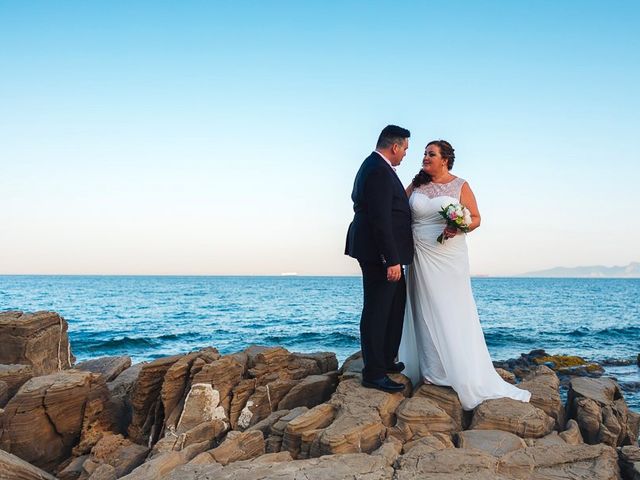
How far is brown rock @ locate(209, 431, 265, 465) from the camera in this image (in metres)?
5.07

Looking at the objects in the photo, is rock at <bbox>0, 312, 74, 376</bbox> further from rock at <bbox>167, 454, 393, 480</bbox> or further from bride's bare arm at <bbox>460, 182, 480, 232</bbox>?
bride's bare arm at <bbox>460, 182, 480, 232</bbox>

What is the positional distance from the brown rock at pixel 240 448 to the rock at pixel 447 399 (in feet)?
6.44

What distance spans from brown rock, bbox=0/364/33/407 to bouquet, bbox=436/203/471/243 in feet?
21.9

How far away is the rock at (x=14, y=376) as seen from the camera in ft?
25.7

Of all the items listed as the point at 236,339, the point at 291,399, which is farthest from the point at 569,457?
the point at 236,339

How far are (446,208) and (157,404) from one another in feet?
15.6

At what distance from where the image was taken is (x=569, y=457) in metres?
4.71

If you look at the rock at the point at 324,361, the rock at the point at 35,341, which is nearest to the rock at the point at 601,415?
the rock at the point at 324,361

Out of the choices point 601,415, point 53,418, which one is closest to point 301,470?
point 601,415

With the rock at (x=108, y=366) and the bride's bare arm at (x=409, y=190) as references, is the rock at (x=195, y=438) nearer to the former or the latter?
the bride's bare arm at (x=409, y=190)

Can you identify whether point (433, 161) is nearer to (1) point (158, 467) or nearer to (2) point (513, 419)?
(2) point (513, 419)

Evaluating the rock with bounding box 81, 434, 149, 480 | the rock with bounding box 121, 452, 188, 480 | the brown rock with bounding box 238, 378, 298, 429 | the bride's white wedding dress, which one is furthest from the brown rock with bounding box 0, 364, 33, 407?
the bride's white wedding dress

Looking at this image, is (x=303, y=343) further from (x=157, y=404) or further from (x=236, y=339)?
(x=157, y=404)

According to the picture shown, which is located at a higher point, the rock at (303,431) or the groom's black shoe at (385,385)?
the groom's black shoe at (385,385)
